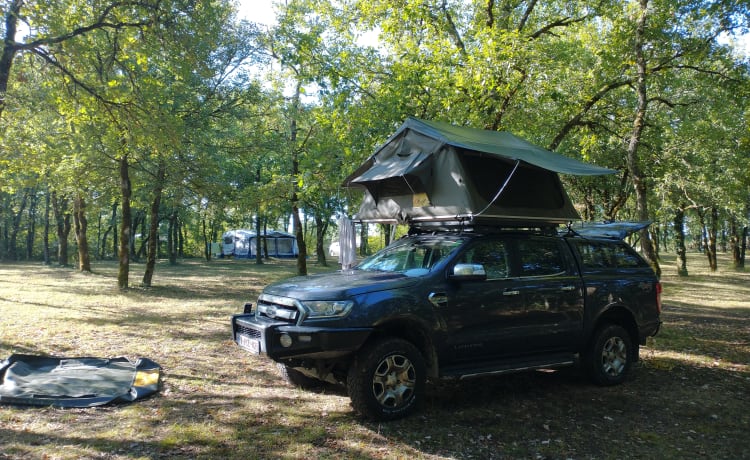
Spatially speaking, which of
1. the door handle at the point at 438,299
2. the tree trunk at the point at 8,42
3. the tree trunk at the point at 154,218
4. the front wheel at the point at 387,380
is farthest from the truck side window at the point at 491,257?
the tree trunk at the point at 154,218

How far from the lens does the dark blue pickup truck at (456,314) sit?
15.2 feet

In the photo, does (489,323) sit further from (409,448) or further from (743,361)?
(743,361)

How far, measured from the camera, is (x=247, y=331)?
5.09 metres

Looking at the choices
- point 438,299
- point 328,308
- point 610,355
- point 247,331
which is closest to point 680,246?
point 610,355

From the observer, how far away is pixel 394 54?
1185cm

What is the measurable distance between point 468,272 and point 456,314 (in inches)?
18.1

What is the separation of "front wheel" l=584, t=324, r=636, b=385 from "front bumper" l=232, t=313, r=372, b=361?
2991 millimetres

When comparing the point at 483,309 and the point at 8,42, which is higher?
the point at 8,42

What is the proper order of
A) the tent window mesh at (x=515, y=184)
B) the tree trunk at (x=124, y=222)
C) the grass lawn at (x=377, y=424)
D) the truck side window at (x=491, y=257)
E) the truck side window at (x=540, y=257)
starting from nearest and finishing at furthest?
the grass lawn at (x=377, y=424) → the truck side window at (x=491, y=257) → the truck side window at (x=540, y=257) → the tent window mesh at (x=515, y=184) → the tree trunk at (x=124, y=222)

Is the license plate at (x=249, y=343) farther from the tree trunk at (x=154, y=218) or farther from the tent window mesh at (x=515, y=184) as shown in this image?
the tree trunk at (x=154, y=218)

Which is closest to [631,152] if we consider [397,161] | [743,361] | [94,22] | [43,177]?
[743,361]

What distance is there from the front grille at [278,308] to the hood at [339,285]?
5cm

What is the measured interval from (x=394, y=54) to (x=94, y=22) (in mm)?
6034

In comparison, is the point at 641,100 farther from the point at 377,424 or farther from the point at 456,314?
the point at 377,424
